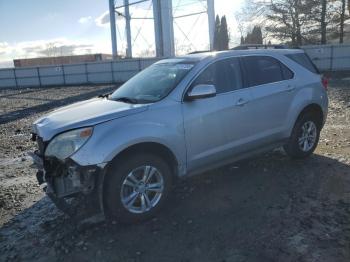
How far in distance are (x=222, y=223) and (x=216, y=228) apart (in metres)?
0.13

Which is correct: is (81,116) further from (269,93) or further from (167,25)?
(167,25)

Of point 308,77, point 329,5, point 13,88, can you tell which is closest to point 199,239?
point 308,77

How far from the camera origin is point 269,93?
5.45m

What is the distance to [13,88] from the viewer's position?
3300 cm

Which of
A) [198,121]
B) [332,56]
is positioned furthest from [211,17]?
[198,121]

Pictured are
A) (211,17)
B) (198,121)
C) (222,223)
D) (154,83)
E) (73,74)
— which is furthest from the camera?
(211,17)

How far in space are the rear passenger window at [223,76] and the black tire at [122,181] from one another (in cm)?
113

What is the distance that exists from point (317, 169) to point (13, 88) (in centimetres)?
3181

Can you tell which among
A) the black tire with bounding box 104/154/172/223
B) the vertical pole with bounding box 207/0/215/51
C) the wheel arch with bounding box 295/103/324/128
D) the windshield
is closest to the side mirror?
the windshield

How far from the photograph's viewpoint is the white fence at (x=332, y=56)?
994 inches

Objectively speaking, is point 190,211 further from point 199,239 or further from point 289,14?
point 289,14

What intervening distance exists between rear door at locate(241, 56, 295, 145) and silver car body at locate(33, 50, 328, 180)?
1cm

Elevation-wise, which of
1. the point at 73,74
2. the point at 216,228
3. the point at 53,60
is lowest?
the point at 216,228

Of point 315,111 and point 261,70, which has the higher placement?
point 261,70
